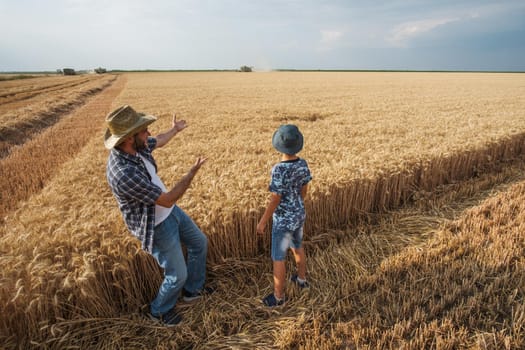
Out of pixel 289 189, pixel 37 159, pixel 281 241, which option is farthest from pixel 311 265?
pixel 37 159

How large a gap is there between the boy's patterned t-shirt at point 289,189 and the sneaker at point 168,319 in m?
1.45

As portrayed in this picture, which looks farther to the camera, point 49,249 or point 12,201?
point 12,201

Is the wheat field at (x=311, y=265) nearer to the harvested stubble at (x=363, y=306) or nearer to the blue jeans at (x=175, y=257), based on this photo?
the harvested stubble at (x=363, y=306)

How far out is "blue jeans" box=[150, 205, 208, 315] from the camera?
9.52 ft

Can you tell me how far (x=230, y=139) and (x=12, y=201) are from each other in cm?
542

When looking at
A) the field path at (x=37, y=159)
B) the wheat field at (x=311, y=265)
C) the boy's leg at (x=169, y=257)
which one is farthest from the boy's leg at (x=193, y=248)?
the field path at (x=37, y=159)

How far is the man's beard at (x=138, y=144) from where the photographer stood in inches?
106

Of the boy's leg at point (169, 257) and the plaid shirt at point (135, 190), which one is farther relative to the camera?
the boy's leg at point (169, 257)

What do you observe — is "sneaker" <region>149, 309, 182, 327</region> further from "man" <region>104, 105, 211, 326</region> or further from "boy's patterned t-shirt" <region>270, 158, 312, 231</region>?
"boy's patterned t-shirt" <region>270, 158, 312, 231</region>

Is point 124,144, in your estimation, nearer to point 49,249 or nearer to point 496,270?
point 49,249

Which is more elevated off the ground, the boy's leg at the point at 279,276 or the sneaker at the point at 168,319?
the boy's leg at the point at 279,276

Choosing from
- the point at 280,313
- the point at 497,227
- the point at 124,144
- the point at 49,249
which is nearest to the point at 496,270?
the point at 497,227

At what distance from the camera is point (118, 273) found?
3201mm

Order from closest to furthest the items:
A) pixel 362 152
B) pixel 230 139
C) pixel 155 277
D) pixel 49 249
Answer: pixel 49 249, pixel 155 277, pixel 362 152, pixel 230 139
